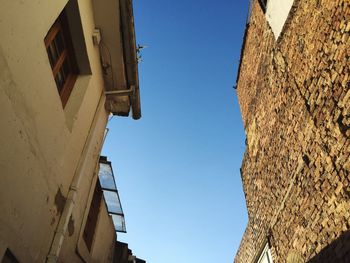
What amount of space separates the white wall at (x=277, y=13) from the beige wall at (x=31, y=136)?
11.8ft

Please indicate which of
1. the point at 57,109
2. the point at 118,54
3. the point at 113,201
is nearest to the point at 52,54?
the point at 57,109

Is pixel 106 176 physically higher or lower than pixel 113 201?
lower

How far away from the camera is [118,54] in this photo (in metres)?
6.48

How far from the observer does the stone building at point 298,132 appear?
410 centimetres

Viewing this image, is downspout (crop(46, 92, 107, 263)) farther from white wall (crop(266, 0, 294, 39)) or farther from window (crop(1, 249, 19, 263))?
white wall (crop(266, 0, 294, 39))

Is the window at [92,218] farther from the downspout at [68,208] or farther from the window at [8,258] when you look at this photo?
the window at [8,258]

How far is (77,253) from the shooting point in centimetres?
561

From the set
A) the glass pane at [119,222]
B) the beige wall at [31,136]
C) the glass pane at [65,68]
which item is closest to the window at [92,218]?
the beige wall at [31,136]

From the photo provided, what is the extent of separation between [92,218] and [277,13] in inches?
228

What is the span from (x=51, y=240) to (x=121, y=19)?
394 centimetres

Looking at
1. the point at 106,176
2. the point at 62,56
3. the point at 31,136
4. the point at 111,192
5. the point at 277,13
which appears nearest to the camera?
the point at 31,136

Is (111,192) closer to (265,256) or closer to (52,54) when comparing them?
(265,256)

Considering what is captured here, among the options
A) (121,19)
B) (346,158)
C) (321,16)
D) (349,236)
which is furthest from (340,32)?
(121,19)

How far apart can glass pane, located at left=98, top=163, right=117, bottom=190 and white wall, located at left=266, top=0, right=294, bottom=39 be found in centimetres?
471
